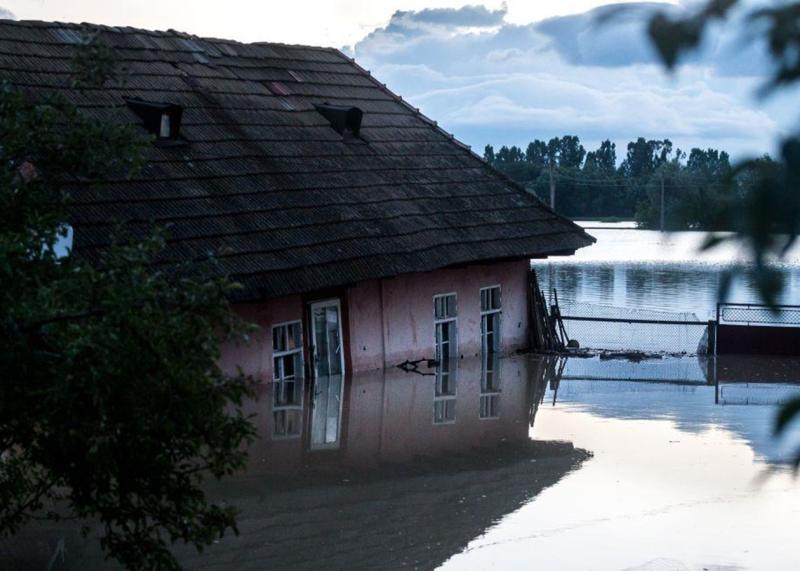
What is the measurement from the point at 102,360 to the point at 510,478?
8.15 metres

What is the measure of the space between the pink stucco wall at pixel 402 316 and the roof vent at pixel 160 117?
3258mm

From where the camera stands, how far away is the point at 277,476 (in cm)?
1469

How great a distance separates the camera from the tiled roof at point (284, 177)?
1978 cm

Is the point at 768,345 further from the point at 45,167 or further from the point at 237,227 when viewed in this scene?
the point at 45,167

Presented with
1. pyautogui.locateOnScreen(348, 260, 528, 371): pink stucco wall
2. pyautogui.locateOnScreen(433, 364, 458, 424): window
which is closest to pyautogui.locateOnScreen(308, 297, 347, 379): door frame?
pyautogui.locateOnScreen(348, 260, 528, 371): pink stucco wall

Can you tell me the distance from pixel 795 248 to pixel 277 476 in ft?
38.2

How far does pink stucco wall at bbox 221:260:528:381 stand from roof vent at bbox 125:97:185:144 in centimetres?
326

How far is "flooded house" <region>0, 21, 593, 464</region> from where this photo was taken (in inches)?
777

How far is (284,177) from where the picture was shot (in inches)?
886

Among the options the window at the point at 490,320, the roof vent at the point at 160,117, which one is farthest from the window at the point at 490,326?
the roof vent at the point at 160,117

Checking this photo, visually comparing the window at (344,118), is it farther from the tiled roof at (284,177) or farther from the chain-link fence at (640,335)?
the chain-link fence at (640,335)

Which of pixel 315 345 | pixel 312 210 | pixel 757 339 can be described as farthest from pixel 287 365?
pixel 757 339

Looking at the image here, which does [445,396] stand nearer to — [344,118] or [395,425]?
[395,425]

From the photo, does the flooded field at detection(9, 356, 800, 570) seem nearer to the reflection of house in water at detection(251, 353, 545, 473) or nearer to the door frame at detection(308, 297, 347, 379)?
the reflection of house in water at detection(251, 353, 545, 473)
